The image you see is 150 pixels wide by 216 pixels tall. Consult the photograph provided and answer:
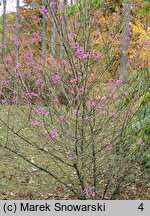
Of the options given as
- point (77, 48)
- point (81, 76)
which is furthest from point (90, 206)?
point (77, 48)

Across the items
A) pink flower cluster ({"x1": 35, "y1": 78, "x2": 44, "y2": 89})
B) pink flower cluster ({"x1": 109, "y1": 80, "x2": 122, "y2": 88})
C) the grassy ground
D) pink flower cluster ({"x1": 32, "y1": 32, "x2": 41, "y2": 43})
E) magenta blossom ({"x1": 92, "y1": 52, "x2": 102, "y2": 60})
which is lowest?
the grassy ground

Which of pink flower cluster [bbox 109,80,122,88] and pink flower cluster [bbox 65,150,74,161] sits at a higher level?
pink flower cluster [bbox 109,80,122,88]

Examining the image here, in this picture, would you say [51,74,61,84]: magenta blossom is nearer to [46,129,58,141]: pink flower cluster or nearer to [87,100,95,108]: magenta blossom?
[87,100,95,108]: magenta blossom

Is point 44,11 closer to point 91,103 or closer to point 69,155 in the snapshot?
→ point 91,103

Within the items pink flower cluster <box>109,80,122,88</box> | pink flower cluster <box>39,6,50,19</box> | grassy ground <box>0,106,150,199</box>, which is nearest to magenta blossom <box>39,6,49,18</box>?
pink flower cluster <box>39,6,50,19</box>

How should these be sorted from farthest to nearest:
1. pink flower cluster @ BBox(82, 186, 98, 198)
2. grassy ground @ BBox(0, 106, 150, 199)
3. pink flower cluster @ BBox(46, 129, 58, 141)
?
grassy ground @ BBox(0, 106, 150, 199)
pink flower cluster @ BBox(82, 186, 98, 198)
pink flower cluster @ BBox(46, 129, 58, 141)

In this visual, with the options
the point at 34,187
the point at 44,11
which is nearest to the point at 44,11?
the point at 44,11

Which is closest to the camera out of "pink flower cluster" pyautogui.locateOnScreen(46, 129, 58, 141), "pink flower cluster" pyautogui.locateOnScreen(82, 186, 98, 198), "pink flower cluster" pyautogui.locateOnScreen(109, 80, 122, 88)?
"pink flower cluster" pyautogui.locateOnScreen(46, 129, 58, 141)

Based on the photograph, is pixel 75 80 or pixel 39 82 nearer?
pixel 75 80

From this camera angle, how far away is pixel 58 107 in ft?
14.0

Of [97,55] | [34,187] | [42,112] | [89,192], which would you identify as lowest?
[34,187]

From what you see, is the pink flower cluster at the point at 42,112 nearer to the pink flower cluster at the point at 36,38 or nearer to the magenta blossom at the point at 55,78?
the magenta blossom at the point at 55,78

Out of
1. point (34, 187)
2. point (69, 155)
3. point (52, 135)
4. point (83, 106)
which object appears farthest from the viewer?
point (34, 187)

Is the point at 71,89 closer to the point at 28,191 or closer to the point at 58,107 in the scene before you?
the point at 58,107
